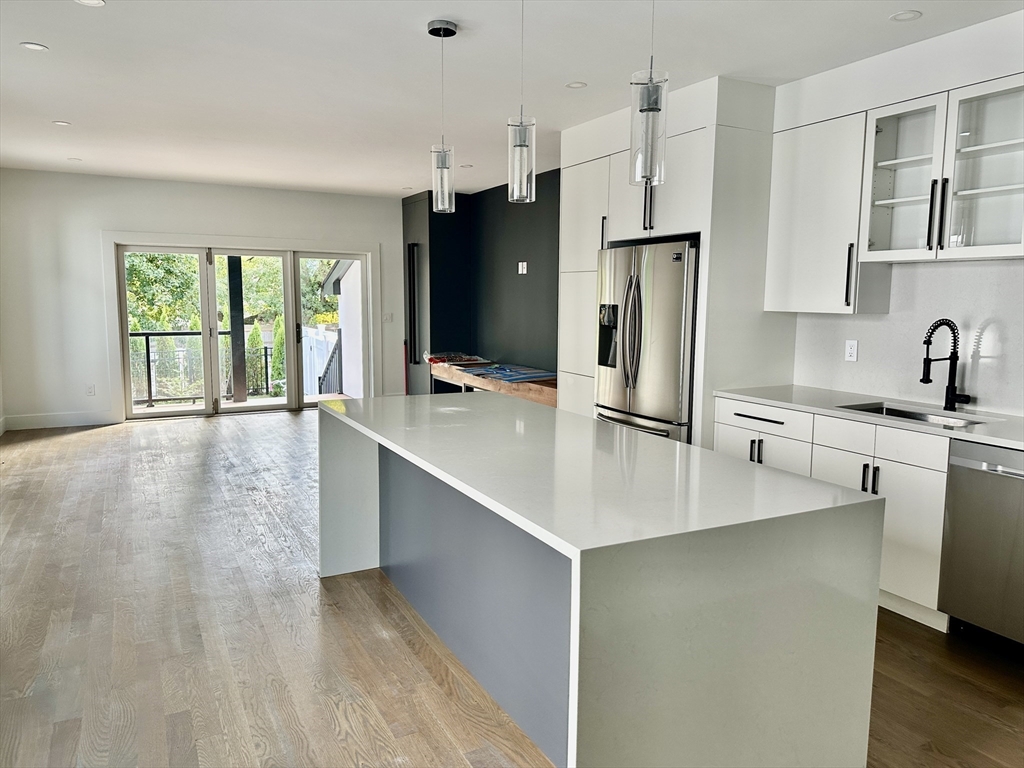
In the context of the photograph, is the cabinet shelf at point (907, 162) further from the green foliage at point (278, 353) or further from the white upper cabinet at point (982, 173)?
the green foliage at point (278, 353)

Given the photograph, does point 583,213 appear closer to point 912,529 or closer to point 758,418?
point 758,418

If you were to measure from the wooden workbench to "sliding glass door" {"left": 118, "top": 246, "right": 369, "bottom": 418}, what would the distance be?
2279 mm

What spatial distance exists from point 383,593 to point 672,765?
6.43 feet

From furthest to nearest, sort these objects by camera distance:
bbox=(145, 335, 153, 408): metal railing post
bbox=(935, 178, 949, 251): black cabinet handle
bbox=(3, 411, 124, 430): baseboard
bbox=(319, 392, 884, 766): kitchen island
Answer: bbox=(145, 335, 153, 408): metal railing post, bbox=(3, 411, 124, 430): baseboard, bbox=(935, 178, 949, 251): black cabinet handle, bbox=(319, 392, 884, 766): kitchen island

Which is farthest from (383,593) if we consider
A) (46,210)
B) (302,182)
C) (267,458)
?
(46,210)

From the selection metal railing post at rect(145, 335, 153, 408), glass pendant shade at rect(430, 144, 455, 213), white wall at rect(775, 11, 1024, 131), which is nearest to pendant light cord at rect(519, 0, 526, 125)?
glass pendant shade at rect(430, 144, 455, 213)

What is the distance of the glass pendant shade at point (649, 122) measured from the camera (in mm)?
1963

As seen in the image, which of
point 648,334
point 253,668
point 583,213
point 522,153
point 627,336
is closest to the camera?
point 522,153

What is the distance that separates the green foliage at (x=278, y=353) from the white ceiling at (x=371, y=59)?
119 inches

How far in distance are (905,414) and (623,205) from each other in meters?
1.98

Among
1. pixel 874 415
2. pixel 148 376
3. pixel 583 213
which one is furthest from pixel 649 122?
pixel 148 376

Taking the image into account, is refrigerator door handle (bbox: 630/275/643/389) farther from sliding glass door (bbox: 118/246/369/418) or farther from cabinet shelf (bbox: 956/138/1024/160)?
sliding glass door (bbox: 118/246/369/418)

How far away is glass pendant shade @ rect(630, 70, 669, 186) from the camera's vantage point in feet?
6.44

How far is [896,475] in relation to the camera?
9.54ft
